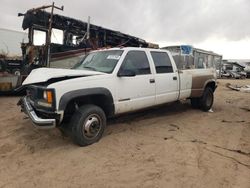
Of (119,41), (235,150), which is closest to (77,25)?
(119,41)

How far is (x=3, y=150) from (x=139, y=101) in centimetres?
285

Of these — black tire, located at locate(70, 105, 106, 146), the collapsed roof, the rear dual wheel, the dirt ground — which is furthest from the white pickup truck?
the collapsed roof

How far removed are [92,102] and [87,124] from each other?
0.58 meters

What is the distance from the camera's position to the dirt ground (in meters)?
3.75

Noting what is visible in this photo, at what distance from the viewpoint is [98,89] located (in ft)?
16.7

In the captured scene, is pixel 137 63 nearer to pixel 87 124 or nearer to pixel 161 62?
pixel 161 62

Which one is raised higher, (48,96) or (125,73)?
(125,73)

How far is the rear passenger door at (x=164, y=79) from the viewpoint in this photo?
6.47m

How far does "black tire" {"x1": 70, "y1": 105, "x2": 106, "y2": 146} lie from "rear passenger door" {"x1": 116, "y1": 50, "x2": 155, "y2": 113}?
1.83 feet

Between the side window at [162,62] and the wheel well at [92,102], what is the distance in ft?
5.71

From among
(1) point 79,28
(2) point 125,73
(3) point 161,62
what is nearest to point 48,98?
(2) point 125,73

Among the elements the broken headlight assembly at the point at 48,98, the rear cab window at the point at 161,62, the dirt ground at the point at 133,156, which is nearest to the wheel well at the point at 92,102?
the broken headlight assembly at the point at 48,98

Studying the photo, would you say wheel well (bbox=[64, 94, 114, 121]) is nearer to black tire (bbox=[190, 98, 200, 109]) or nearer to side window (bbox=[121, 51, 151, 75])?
side window (bbox=[121, 51, 151, 75])

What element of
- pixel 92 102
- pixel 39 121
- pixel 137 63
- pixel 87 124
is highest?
pixel 137 63
